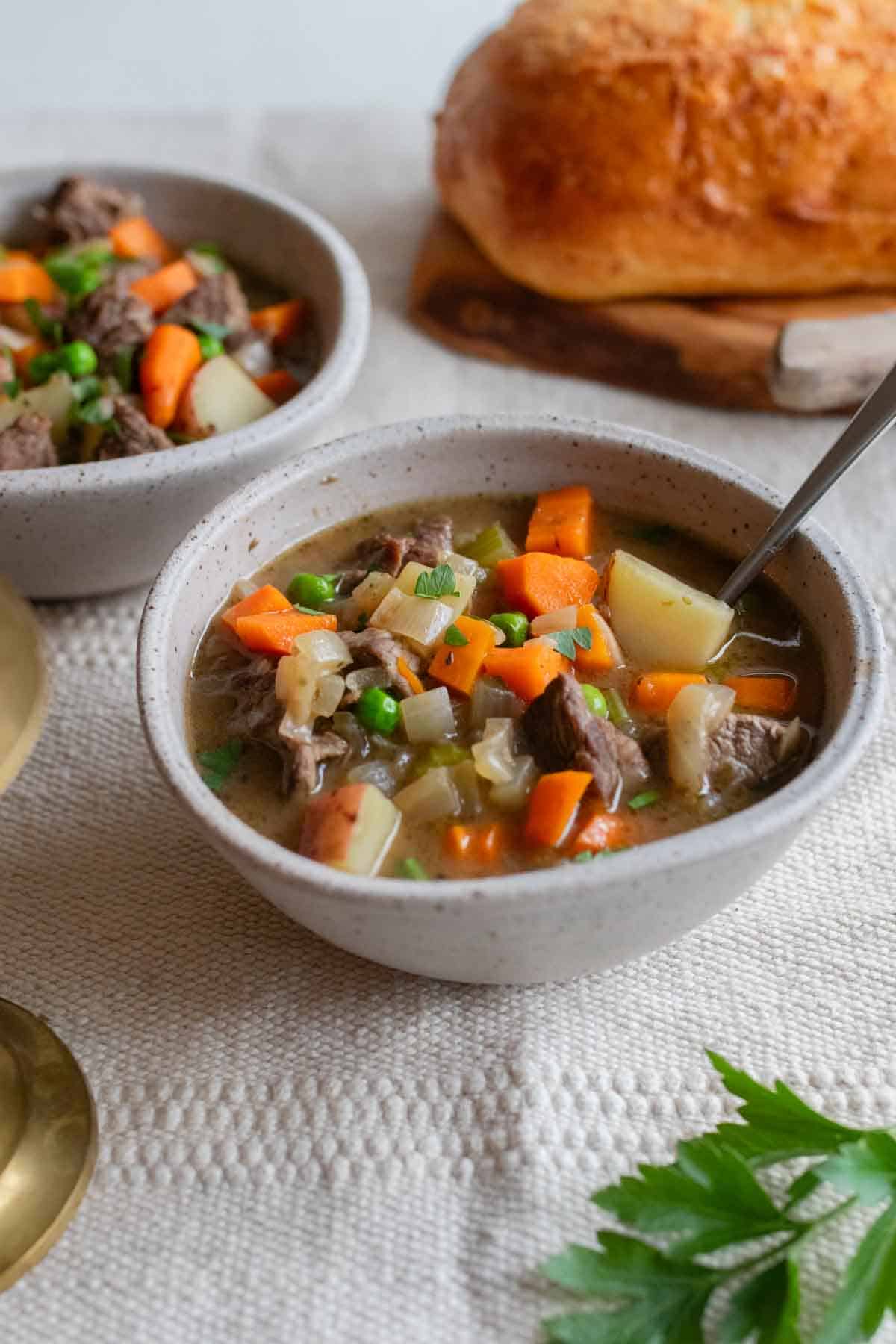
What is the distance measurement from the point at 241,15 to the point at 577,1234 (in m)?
6.19

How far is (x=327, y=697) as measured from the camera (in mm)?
2896

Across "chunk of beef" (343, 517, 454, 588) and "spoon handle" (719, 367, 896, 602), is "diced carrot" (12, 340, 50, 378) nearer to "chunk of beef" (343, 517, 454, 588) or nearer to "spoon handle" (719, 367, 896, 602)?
"chunk of beef" (343, 517, 454, 588)

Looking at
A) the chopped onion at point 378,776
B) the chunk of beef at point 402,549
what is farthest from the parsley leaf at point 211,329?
the chopped onion at point 378,776

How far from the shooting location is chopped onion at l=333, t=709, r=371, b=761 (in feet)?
9.46

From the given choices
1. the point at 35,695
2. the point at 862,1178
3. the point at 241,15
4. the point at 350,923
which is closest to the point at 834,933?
the point at 862,1178

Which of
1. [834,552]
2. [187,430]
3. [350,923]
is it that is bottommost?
[187,430]

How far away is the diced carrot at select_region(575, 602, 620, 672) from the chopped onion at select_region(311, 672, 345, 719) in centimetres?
50

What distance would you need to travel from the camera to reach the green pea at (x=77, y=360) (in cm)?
390

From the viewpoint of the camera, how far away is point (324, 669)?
9.58 ft

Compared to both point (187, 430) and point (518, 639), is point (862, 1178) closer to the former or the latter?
point (518, 639)

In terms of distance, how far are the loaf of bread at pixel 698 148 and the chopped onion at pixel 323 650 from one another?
2049mm

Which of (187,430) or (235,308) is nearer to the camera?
(187,430)

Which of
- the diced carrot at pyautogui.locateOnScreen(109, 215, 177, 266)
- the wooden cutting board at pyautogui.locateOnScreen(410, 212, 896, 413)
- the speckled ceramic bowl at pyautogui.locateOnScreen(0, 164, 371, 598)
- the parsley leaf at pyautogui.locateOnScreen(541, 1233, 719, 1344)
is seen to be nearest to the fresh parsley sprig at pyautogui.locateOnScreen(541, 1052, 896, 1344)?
the parsley leaf at pyautogui.locateOnScreen(541, 1233, 719, 1344)

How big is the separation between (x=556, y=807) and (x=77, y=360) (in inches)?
79.2
